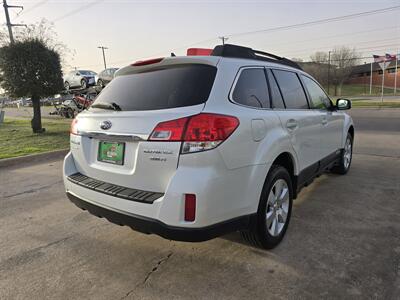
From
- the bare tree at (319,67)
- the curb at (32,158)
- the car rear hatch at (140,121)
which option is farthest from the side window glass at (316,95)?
the bare tree at (319,67)

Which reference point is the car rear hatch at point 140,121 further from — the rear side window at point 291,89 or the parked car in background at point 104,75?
the parked car in background at point 104,75

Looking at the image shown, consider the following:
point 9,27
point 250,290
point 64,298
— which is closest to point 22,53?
point 9,27

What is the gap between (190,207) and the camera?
224 cm

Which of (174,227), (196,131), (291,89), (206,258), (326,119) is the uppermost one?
(291,89)

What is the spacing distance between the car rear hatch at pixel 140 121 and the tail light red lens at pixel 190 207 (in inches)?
8.5

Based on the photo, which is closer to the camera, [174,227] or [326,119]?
[174,227]

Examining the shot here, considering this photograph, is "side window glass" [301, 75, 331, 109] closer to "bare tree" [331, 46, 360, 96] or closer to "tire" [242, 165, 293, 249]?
"tire" [242, 165, 293, 249]

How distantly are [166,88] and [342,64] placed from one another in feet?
234

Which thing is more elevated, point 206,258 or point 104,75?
point 104,75

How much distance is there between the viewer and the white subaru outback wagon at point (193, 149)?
2.27m

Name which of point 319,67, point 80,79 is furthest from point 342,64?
point 80,79

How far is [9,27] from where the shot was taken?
55.8 feet

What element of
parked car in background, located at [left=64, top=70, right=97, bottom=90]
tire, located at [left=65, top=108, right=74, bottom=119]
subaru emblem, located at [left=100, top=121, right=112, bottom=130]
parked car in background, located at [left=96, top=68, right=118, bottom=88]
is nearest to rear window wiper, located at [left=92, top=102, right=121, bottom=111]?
subaru emblem, located at [left=100, top=121, right=112, bottom=130]

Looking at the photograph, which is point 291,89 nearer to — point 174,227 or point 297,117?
point 297,117
